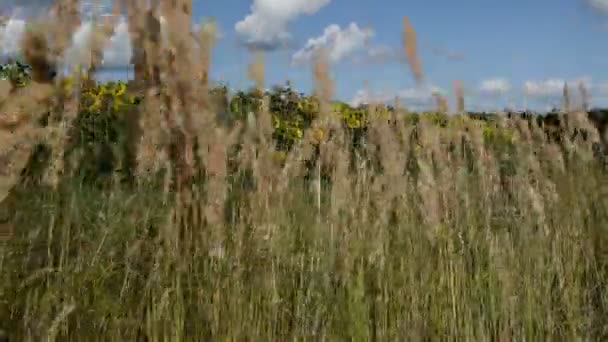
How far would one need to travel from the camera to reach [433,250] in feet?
9.33

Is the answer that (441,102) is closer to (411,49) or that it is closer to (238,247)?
(411,49)

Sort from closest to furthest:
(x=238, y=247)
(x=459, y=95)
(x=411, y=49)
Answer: (x=238, y=247)
(x=411, y=49)
(x=459, y=95)

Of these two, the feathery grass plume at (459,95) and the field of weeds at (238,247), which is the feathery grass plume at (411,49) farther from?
the feathery grass plume at (459,95)

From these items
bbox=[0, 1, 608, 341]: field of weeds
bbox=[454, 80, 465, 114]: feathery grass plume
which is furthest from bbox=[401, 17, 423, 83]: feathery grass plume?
bbox=[454, 80, 465, 114]: feathery grass plume

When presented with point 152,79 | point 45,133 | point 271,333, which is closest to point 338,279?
point 271,333

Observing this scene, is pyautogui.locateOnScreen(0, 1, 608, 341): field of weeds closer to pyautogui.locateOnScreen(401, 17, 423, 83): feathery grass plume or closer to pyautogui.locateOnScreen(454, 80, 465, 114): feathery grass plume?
pyautogui.locateOnScreen(401, 17, 423, 83): feathery grass plume

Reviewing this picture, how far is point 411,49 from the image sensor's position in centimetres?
325

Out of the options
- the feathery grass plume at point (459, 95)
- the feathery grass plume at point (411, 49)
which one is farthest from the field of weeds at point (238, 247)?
the feathery grass plume at point (459, 95)

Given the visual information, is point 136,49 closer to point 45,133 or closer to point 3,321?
point 45,133

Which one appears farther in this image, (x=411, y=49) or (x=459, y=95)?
(x=459, y=95)

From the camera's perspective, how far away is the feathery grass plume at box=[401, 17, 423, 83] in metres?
3.21

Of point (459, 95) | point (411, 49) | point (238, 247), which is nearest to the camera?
point (238, 247)

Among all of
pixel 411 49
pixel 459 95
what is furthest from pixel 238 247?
pixel 459 95

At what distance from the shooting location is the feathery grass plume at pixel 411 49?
10.5ft
